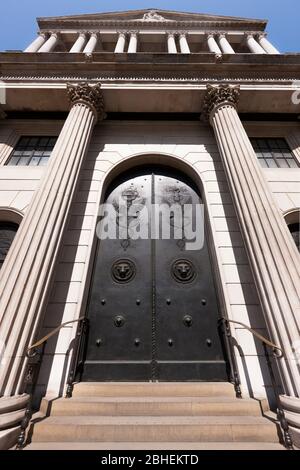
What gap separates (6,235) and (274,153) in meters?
9.13

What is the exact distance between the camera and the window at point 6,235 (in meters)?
5.96

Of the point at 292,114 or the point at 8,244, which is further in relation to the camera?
the point at 292,114

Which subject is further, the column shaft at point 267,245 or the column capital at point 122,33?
the column capital at point 122,33

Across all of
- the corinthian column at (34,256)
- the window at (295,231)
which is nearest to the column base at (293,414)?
the corinthian column at (34,256)

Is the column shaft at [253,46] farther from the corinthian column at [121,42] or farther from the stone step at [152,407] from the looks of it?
the stone step at [152,407]

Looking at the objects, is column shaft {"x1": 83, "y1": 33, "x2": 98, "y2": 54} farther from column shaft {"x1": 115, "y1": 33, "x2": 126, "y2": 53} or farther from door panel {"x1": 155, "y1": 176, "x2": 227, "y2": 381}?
door panel {"x1": 155, "y1": 176, "x2": 227, "y2": 381}

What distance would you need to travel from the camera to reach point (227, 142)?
6312 mm

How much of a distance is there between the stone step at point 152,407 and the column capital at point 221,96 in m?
7.74

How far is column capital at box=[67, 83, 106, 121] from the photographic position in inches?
287

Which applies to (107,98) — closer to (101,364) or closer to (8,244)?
(8,244)

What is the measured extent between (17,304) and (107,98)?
7.37m

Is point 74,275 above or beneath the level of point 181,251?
beneath
